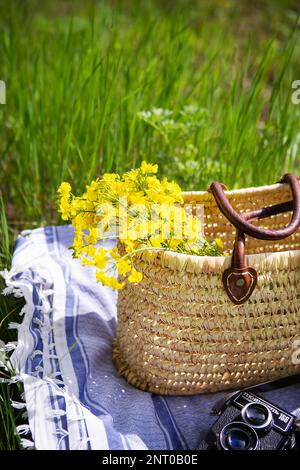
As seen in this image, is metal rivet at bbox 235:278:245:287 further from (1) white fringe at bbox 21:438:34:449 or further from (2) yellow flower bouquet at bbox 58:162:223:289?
(1) white fringe at bbox 21:438:34:449

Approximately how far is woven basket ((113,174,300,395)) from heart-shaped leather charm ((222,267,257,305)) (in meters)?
0.02

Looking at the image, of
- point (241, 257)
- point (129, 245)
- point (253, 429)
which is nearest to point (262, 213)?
point (241, 257)

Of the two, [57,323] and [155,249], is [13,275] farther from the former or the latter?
[155,249]

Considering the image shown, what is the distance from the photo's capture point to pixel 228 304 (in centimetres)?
112

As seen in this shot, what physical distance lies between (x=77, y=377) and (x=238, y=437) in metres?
0.36

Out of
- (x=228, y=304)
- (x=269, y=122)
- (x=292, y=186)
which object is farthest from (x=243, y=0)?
(x=228, y=304)

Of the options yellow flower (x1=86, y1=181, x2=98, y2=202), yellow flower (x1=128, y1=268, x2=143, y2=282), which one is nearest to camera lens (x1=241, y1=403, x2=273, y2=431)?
yellow flower (x1=128, y1=268, x2=143, y2=282)

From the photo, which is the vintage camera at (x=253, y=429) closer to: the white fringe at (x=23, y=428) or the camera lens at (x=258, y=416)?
the camera lens at (x=258, y=416)

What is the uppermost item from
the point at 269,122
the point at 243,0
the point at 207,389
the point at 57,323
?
the point at 243,0

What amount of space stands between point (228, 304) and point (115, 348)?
0.31m

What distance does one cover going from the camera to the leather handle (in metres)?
1.10

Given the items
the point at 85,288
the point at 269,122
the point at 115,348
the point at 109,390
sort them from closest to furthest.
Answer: the point at 109,390
the point at 115,348
the point at 85,288
the point at 269,122

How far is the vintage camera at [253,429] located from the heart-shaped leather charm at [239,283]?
18 centimetres

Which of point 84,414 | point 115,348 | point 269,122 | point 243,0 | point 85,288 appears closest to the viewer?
point 84,414
